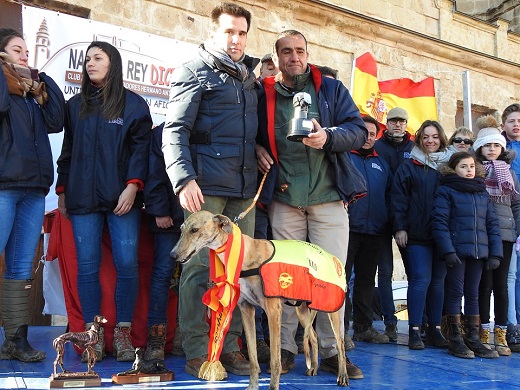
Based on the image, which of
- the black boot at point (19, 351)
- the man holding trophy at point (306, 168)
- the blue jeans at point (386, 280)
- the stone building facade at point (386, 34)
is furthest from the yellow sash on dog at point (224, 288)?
the stone building facade at point (386, 34)

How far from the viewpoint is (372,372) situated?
392 centimetres

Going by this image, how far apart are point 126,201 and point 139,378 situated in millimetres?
1236

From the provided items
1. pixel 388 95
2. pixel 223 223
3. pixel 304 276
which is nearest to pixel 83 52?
pixel 223 223

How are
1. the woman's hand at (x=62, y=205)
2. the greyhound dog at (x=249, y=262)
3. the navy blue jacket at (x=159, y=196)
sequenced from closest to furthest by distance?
the greyhound dog at (x=249, y=262) < the navy blue jacket at (x=159, y=196) < the woman's hand at (x=62, y=205)

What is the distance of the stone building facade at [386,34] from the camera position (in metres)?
7.53

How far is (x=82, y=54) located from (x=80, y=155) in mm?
2318

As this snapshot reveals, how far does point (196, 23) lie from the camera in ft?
25.7

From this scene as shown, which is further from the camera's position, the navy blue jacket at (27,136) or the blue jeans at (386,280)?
the blue jeans at (386,280)

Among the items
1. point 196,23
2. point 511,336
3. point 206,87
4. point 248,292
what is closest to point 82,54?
point 196,23

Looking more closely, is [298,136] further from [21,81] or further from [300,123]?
[21,81]

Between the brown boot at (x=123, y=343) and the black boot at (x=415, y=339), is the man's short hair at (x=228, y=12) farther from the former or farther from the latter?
the black boot at (x=415, y=339)

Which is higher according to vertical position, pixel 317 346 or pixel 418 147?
pixel 418 147

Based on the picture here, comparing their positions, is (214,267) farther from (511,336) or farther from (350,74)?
(350,74)

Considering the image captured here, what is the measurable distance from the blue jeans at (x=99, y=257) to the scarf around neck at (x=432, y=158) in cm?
282
